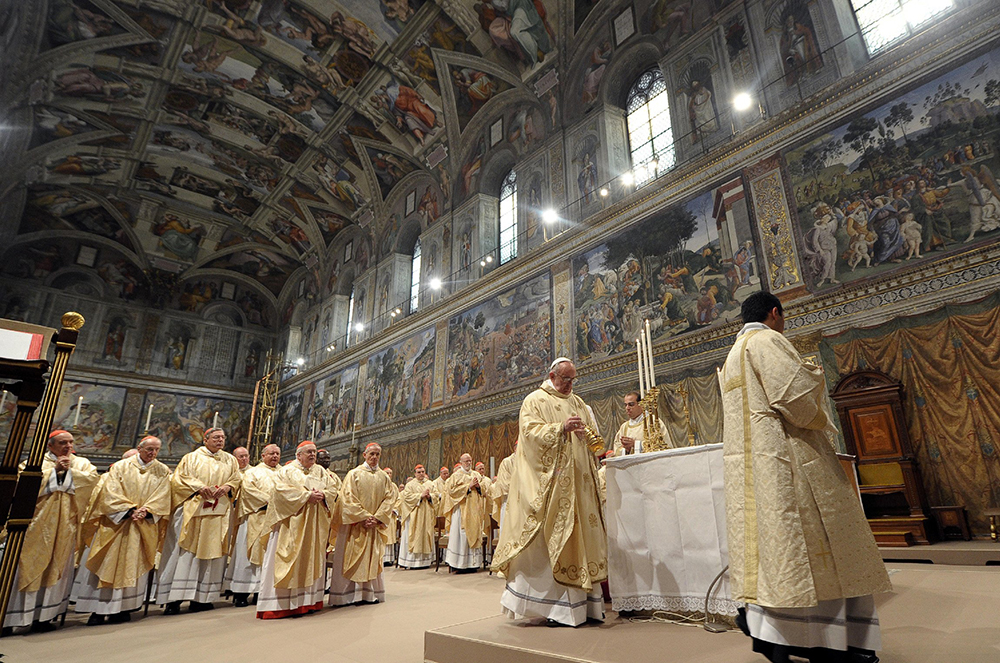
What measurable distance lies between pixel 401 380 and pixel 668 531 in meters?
13.9

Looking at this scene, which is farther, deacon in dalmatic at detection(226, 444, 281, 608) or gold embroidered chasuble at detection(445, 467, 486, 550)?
gold embroidered chasuble at detection(445, 467, 486, 550)

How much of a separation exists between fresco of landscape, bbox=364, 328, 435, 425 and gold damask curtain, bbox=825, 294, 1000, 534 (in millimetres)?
11121

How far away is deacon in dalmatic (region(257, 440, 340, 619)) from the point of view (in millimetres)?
5145

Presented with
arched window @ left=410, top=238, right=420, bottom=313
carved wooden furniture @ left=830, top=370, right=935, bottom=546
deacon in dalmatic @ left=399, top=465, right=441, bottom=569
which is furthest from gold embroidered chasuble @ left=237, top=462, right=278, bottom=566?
arched window @ left=410, top=238, right=420, bottom=313

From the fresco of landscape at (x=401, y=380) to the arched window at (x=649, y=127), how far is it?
7621mm

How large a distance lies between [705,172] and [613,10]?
220 inches

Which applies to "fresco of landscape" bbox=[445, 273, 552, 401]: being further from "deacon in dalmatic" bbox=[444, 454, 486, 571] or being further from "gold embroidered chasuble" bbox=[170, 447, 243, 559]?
"gold embroidered chasuble" bbox=[170, 447, 243, 559]

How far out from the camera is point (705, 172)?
9.64 meters

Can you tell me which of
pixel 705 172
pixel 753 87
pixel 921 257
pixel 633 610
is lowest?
pixel 633 610

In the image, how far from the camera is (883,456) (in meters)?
6.58

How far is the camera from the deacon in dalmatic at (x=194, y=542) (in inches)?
237

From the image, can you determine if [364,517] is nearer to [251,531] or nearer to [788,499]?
[251,531]

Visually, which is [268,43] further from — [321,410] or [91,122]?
[321,410]

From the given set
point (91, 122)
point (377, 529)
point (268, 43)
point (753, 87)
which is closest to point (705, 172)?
point (753, 87)
